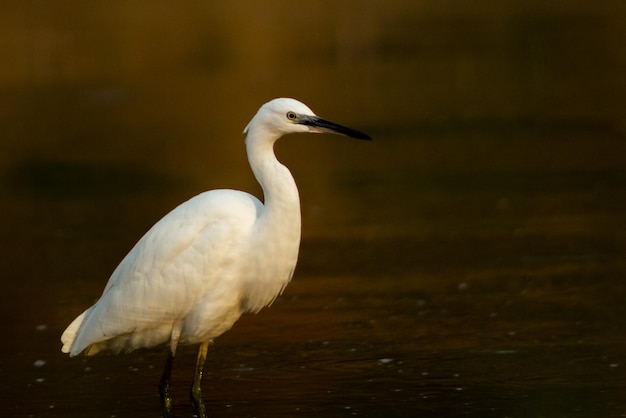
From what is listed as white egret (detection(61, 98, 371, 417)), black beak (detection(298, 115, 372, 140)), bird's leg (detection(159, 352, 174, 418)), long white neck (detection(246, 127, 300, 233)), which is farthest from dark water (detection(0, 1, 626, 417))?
black beak (detection(298, 115, 372, 140))

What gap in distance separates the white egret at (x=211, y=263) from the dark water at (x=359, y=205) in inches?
16.4

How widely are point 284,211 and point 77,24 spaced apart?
24.0m

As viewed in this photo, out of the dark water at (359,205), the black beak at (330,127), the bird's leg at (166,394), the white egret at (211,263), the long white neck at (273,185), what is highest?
the black beak at (330,127)

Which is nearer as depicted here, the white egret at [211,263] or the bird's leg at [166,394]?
the white egret at [211,263]

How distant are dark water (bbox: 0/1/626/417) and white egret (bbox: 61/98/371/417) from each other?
A: 1.36ft

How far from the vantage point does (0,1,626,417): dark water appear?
24.2ft

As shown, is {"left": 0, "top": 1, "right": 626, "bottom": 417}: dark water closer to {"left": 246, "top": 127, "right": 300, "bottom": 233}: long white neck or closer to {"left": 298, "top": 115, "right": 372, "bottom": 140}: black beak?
{"left": 246, "top": 127, "right": 300, "bottom": 233}: long white neck

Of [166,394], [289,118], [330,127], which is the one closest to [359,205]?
[166,394]

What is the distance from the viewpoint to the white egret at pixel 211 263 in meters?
6.63

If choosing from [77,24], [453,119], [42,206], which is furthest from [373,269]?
[77,24]

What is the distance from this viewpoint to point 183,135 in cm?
1792

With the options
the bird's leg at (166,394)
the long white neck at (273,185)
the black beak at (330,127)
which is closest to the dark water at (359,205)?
the bird's leg at (166,394)

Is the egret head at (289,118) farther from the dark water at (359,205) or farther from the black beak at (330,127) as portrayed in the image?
the dark water at (359,205)

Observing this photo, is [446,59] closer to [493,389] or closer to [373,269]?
[373,269]
